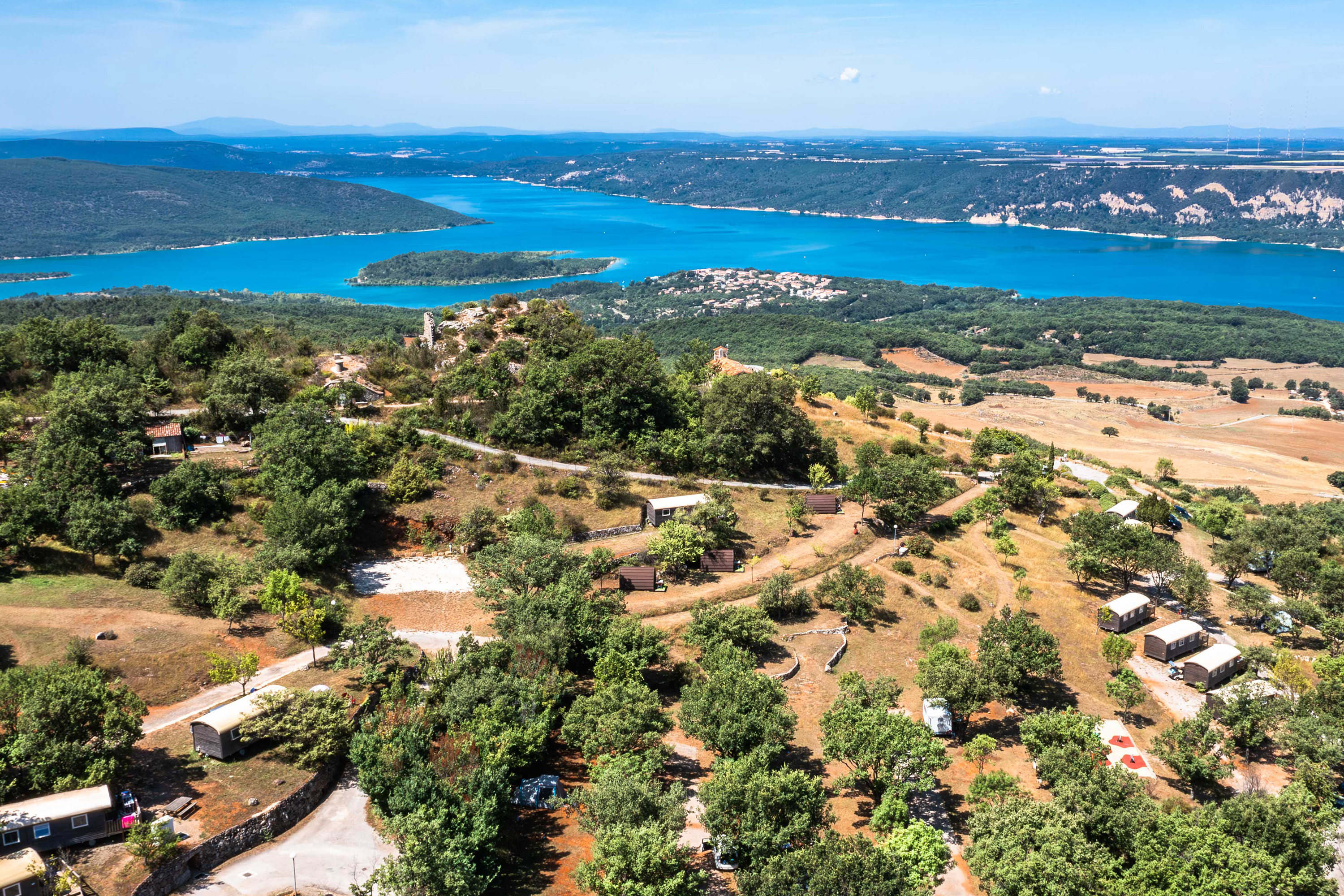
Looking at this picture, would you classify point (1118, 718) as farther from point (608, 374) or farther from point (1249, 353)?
point (1249, 353)

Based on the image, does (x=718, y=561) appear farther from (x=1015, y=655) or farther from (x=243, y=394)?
(x=243, y=394)

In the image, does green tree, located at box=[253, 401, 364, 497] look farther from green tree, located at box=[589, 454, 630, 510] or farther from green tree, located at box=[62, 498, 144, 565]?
green tree, located at box=[589, 454, 630, 510]

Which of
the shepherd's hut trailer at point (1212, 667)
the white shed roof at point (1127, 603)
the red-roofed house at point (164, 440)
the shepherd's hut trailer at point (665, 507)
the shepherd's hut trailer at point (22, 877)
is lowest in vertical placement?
the shepherd's hut trailer at point (1212, 667)

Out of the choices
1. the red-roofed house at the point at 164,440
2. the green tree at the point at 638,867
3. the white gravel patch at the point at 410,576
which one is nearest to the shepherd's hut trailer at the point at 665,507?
the white gravel patch at the point at 410,576

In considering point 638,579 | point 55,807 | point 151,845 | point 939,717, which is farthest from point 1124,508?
point 55,807

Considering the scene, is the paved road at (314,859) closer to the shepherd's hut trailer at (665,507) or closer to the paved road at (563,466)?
the shepherd's hut trailer at (665,507)

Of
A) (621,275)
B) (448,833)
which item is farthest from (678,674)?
(621,275)

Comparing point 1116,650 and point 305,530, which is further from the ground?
point 305,530
